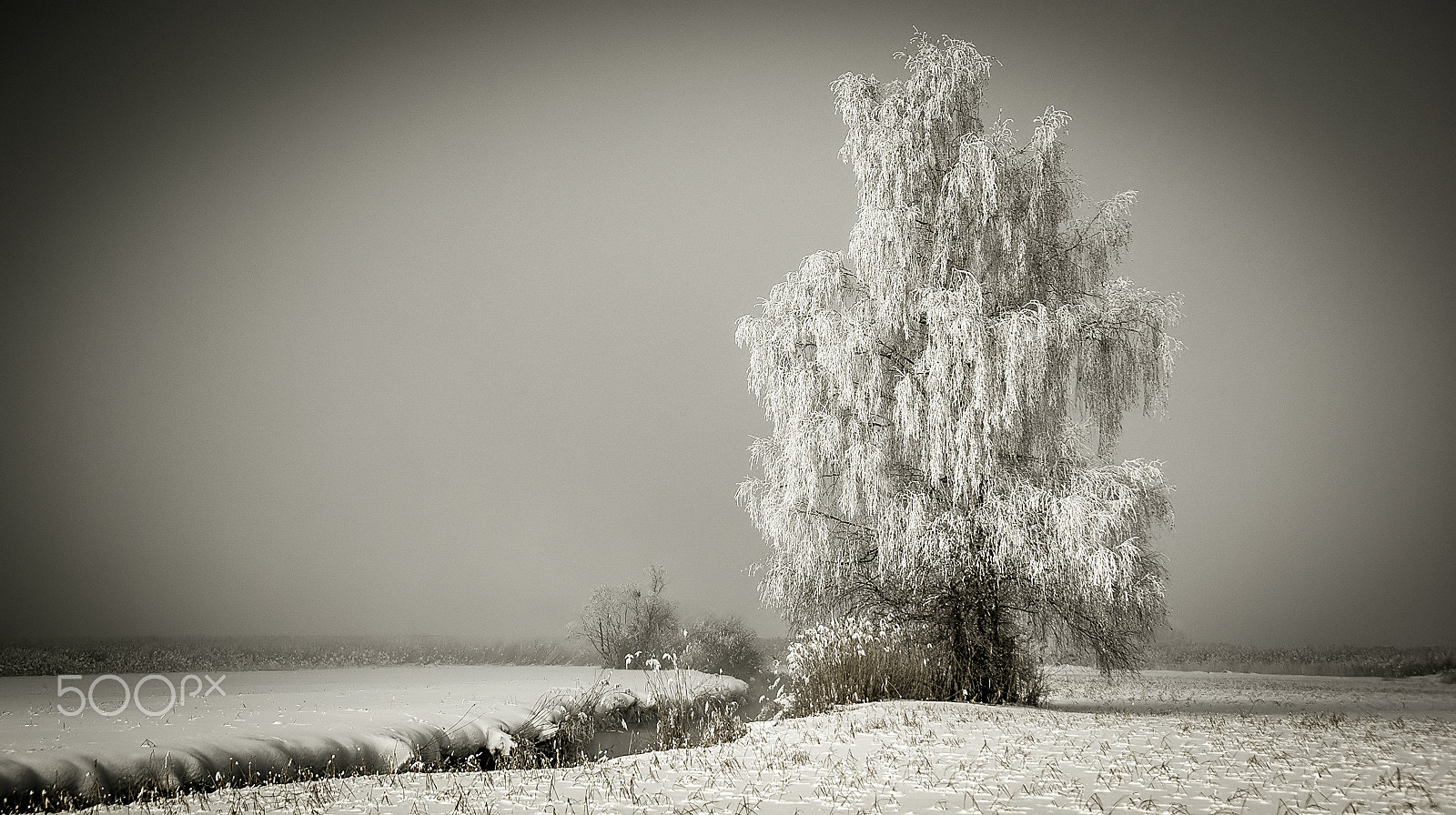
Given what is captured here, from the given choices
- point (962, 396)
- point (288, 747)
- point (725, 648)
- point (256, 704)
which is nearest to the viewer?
point (288, 747)

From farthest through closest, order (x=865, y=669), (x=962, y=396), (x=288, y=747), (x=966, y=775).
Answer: (x=962, y=396) → (x=865, y=669) → (x=288, y=747) → (x=966, y=775)

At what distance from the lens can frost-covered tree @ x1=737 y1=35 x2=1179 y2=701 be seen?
Result: 40.8ft

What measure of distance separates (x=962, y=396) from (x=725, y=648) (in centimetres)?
1354

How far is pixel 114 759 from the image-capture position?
657cm

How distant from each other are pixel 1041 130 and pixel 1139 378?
481 centimetres

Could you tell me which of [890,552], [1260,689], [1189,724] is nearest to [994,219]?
[890,552]

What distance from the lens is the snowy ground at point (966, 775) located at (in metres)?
4.98

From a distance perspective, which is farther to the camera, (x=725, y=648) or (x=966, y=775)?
(x=725, y=648)

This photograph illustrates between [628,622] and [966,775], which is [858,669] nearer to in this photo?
[966,775]

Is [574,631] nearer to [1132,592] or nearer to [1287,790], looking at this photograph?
[1132,592]

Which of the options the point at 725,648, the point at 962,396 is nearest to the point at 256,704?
the point at 962,396

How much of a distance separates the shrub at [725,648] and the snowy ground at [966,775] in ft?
45.1

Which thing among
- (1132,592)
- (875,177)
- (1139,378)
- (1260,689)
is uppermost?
(875,177)

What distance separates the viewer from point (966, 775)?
5.84 meters
